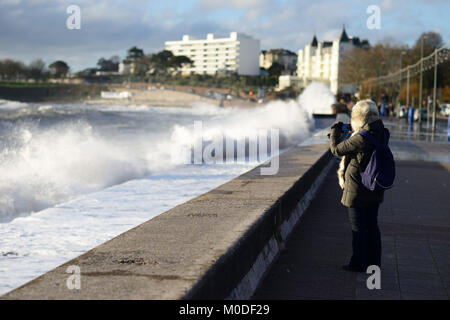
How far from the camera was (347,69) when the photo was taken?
143 metres

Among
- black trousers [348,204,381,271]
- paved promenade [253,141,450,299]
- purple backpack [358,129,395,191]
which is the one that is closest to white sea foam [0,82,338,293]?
paved promenade [253,141,450,299]

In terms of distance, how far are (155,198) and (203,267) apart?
382 inches

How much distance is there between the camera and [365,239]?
19.6ft

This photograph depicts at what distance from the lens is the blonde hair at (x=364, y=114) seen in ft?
19.0

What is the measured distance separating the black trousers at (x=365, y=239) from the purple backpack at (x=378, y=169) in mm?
317

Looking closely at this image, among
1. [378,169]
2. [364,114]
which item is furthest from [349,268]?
[364,114]

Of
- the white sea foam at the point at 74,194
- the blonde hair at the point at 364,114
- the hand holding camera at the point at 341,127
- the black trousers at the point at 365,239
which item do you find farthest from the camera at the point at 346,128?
the white sea foam at the point at 74,194

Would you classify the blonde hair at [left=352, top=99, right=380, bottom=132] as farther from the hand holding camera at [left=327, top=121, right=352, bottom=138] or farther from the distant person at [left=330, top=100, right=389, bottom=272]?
the hand holding camera at [left=327, top=121, right=352, bottom=138]

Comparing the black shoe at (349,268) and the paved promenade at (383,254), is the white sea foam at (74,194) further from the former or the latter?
the black shoe at (349,268)

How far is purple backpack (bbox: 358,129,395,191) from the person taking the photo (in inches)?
222

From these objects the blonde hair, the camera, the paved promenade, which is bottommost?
the paved promenade

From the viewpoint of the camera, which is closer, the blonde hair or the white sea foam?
the blonde hair

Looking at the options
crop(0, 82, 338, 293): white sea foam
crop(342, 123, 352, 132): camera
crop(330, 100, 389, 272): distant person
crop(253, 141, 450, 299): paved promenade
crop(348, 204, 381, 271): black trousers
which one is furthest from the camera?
crop(0, 82, 338, 293): white sea foam

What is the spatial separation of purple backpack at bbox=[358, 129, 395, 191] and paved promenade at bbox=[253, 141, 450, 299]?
33.8 inches
